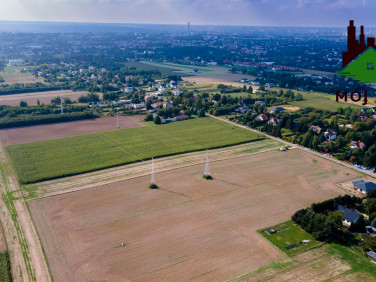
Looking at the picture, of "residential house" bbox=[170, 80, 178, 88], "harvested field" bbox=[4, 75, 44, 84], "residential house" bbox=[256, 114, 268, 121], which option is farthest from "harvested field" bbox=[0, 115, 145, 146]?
"harvested field" bbox=[4, 75, 44, 84]

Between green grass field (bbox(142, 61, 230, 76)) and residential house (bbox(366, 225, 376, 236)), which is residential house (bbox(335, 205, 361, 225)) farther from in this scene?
green grass field (bbox(142, 61, 230, 76))

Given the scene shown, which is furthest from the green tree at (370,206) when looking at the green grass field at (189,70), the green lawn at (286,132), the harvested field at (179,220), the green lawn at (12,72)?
the green lawn at (12,72)

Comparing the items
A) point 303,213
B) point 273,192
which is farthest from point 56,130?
point 303,213

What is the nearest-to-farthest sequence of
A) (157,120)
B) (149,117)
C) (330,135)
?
(330,135)
(157,120)
(149,117)

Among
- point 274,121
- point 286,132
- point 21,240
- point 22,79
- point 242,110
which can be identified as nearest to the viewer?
point 21,240

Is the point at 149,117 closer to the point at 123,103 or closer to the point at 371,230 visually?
the point at 123,103

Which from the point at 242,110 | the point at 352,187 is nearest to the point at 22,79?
the point at 242,110

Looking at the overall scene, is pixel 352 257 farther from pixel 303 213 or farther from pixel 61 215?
pixel 61 215
